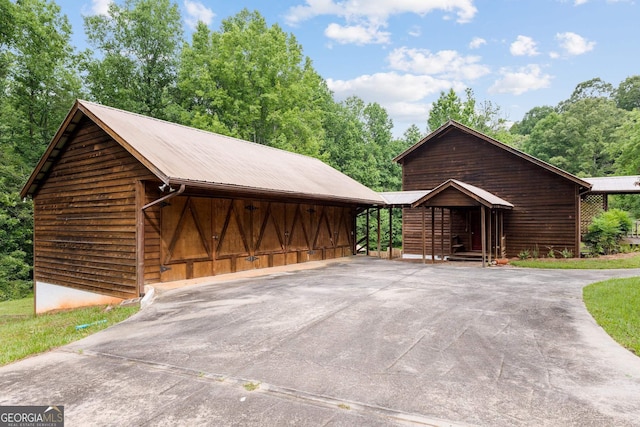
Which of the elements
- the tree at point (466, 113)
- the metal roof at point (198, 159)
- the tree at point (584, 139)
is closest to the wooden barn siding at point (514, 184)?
the metal roof at point (198, 159)

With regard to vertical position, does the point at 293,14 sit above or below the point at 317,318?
above

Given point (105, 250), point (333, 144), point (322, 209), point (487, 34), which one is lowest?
point (105, 250)

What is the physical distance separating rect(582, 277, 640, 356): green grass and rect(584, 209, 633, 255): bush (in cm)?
685

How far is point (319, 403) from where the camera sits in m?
3.48

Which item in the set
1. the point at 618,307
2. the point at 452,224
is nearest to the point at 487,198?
the point at 452,224

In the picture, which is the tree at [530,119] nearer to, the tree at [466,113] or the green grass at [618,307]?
the tree at [466,113]

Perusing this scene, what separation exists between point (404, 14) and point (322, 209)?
12.8m

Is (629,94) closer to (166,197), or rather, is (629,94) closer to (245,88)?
(245,88)

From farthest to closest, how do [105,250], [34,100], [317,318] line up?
[34,100], [105,250], [317,318]

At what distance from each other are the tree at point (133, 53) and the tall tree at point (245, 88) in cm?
170

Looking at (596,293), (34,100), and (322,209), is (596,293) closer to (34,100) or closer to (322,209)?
(322,209)

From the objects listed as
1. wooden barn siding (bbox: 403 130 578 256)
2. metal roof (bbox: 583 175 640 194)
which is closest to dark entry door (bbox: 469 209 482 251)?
wooden barn siding (bbox: 403 130 578 256)

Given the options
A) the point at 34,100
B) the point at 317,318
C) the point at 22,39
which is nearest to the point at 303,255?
the point at 317,318

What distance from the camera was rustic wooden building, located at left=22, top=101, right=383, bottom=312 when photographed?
30.2ft
